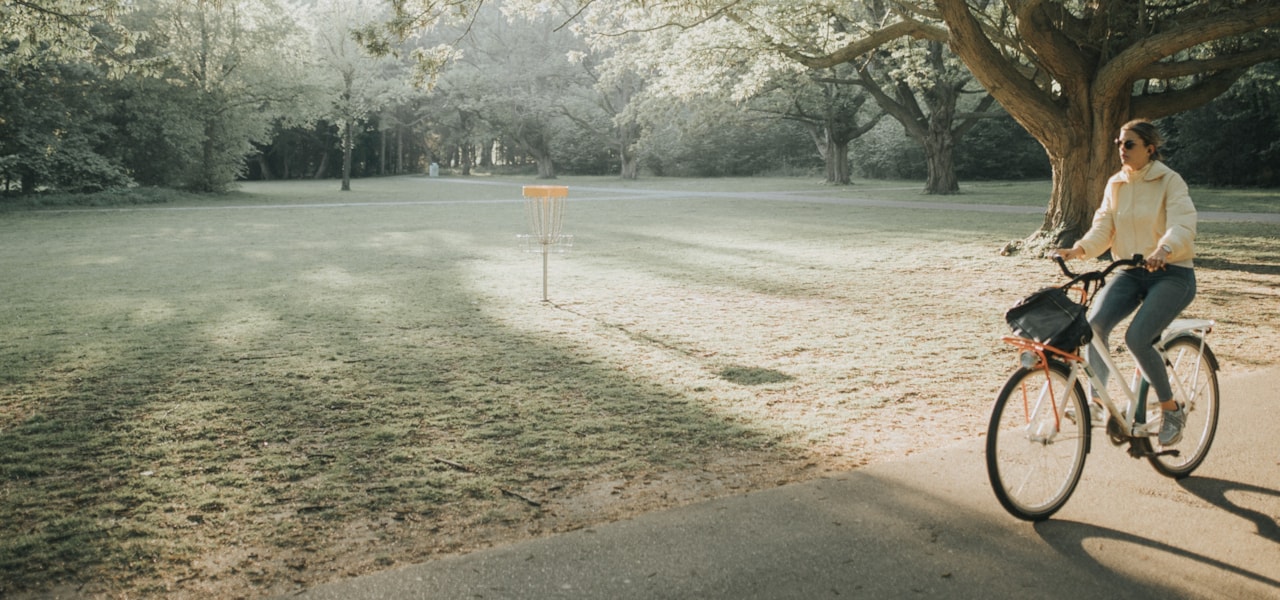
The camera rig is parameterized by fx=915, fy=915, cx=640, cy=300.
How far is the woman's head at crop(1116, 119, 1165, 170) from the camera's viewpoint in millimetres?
4395

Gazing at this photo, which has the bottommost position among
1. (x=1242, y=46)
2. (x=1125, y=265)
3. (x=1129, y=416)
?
(x=1129, y=416)

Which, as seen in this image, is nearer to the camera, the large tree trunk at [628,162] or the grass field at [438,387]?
the grass field at [438,387]

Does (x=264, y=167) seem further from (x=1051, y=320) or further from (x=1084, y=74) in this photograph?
(x=1051, y=320)

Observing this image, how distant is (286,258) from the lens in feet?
48.1

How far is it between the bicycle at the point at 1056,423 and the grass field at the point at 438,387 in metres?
1.03

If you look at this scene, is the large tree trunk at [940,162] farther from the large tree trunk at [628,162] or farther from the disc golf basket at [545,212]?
the disc golf basket at [545,212]

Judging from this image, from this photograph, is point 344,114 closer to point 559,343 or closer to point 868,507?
point 559,343

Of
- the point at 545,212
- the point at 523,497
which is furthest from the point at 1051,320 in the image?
the point at 545,212

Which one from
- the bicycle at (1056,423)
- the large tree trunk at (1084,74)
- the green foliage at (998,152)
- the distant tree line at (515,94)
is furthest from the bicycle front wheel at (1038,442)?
the green foliage at (998,152)

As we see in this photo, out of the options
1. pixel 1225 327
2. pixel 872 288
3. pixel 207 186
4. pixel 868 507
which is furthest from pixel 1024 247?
pixel 207 186

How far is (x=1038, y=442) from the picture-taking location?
4078mm

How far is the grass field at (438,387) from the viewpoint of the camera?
4.06 meters

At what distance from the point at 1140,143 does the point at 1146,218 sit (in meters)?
0.38

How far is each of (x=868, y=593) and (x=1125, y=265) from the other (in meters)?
2.28
